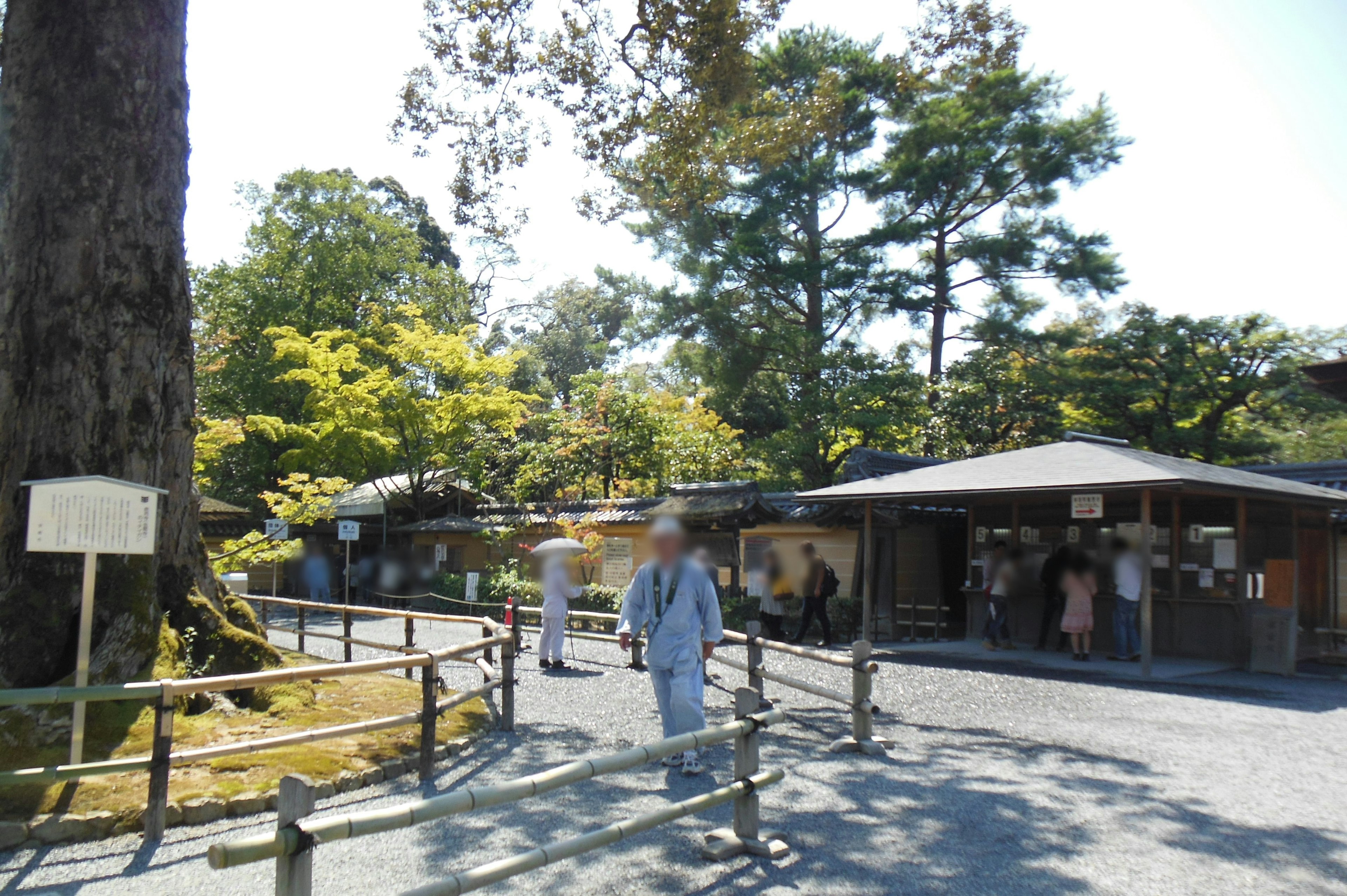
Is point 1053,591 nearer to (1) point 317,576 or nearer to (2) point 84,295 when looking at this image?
(2) point 84,295

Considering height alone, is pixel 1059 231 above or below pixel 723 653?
above

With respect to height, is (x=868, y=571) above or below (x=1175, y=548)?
below

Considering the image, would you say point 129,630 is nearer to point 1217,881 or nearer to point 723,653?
point 1217,881

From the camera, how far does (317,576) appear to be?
27.0m

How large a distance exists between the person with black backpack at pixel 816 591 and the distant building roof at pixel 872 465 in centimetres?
307

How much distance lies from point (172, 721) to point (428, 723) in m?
1.84

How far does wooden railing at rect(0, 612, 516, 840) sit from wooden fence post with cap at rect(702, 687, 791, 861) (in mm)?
2309

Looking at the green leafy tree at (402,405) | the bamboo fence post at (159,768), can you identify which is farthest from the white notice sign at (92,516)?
the green leafy tree at (402,405)

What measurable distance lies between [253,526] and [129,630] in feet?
80.7

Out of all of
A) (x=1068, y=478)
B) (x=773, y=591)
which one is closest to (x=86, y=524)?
(x=1068, y=478)

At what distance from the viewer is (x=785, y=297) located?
2639 cm

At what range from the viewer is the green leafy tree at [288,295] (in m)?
31.2

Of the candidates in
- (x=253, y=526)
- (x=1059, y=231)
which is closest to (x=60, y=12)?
(x=1059, y=231)

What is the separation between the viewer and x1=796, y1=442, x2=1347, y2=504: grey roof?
11391mm
